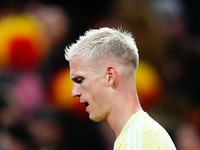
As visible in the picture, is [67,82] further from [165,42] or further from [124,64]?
[124,64]

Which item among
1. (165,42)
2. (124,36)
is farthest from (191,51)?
(124,36)

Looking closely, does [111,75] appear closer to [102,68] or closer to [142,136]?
[102,68]

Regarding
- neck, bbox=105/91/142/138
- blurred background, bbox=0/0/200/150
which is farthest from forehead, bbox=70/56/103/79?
blurred background, bbox=0/0/200/150

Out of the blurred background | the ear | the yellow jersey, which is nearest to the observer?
the yellow jersey

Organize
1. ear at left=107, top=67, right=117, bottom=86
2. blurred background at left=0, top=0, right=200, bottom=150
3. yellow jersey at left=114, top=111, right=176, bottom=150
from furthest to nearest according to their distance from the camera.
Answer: blurred background at left=0, top=0, right=200, bottom=150 → ear at left=107, top=67, right=117, bottom=86 → yellow jersey at left=114, top=111, right=176, bottom=150

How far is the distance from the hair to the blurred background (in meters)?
3.36

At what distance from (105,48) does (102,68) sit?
5.7 inches

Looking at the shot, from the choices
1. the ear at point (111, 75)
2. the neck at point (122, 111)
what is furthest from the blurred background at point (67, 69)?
the ear at point (111, 75)

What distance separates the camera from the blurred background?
7696 millimetres

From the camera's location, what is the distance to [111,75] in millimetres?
3949

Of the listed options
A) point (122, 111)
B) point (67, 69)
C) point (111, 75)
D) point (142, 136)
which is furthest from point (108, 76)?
point (67, 69)

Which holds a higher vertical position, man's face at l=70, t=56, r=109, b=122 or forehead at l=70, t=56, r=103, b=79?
forehead at l=70, t=56, r=103, b=79

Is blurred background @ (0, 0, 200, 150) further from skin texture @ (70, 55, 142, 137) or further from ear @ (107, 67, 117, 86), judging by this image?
ear @ (107, 67, 117, 86)

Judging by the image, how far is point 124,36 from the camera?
4117 mm
